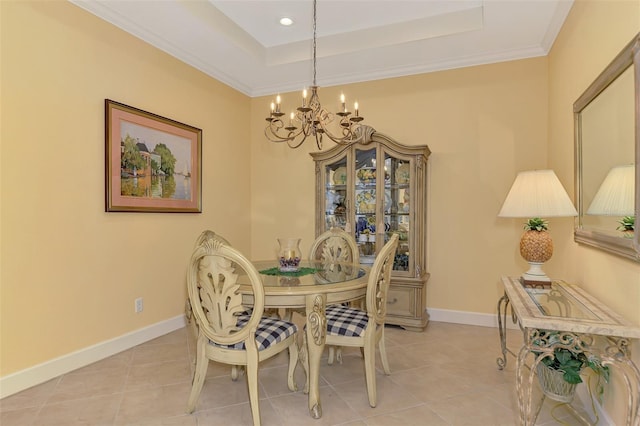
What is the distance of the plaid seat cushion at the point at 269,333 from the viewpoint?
191cm

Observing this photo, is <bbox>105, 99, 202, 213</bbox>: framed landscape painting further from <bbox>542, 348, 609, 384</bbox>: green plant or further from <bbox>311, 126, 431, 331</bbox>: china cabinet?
<bbox>542, 348, 609, 384</bbox>: green plant

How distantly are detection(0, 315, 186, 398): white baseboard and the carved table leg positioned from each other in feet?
5.77

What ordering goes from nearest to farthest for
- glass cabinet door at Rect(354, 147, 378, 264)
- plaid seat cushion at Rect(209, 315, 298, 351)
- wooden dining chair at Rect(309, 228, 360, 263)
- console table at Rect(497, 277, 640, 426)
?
1. console table at Rect(497, 277, 640, 426)
2. plaid seat cushion at Rect(209, 315, 298, 351)
3. wooden dining chair at Rect(309, 228, 360, 263)
4. glass cabinet door at Rect(354, 147, 378, 264)

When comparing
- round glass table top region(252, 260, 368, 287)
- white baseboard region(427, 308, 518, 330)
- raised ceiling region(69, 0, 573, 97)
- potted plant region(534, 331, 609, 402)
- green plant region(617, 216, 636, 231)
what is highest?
raised ceiling region(69, 0, 573, 97)

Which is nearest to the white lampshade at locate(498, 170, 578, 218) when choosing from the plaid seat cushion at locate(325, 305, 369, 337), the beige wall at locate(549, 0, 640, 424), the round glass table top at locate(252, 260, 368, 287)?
the beige wall at locate(549, 0, 640, 424)

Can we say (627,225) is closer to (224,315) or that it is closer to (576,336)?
(576,336)

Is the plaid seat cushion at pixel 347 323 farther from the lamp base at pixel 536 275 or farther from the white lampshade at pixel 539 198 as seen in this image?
the white lampshade at pixel 539 198

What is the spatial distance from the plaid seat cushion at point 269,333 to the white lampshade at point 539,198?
1.61 meters

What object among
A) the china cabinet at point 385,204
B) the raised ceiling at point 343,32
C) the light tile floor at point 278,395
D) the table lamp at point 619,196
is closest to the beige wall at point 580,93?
the table lamp at point 619,196

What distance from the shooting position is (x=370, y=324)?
2113 millimetres

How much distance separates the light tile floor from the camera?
1.98m

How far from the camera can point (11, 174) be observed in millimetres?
2191

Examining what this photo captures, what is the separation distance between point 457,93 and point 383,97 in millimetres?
761

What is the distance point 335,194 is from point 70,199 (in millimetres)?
2328
